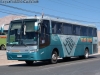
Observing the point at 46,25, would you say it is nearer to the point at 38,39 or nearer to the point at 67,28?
the point at 38,39

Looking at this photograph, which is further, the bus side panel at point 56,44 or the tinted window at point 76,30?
the tinted window at point 76,30

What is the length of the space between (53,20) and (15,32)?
10.4ft

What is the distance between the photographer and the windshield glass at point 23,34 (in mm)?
18562

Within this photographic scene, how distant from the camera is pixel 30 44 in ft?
60.8

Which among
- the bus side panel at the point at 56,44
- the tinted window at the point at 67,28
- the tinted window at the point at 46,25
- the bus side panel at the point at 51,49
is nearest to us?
the bus side panel at the point at 51,49

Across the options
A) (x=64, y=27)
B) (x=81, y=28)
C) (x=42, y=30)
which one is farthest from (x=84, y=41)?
(x=42, y=30)

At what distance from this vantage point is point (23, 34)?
1877 centimetres

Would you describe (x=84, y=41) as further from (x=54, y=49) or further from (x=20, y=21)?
(x=20, y=21)

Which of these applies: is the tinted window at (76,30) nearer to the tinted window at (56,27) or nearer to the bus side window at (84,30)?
the bus side window at (84,30)

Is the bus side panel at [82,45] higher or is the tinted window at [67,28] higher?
the tinted window at [67,28]

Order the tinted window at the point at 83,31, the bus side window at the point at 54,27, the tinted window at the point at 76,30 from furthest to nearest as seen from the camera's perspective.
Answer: the tinted window at the point at 83,31, the tinted window at the point at 76,30, the bus side window at the point at 54,27

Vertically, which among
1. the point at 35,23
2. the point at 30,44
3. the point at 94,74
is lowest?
the point at 94,74

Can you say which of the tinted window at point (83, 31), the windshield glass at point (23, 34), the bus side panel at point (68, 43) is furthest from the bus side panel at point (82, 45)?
the windshield glass at point (23, 34)

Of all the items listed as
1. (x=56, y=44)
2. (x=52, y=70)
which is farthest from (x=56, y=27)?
(x=52, y=70)
